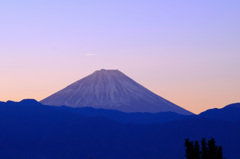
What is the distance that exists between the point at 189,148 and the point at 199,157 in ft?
3.97

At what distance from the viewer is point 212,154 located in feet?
111

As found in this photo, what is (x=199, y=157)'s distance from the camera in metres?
34.4

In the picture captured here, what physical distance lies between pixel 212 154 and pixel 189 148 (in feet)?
4.39

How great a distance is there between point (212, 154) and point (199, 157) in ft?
2.93

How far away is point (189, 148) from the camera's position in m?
33.5
